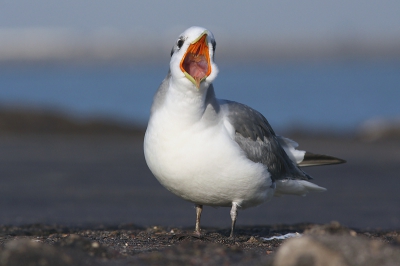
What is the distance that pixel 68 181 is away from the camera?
12.2 m

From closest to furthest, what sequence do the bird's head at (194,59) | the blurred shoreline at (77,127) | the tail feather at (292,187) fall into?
the bird's head at (194,59) < the tail feather at (292,187) < the blurred shoreline at (77,127)

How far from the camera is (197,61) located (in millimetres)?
6098

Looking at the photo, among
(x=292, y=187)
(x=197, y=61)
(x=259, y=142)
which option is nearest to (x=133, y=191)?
(x=292, y=187)

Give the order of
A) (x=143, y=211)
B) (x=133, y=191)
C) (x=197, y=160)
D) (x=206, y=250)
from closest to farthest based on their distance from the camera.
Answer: (x=206, y=250)
(x=197, y=160)
(x=143, y=211)
(x=133, y=191)

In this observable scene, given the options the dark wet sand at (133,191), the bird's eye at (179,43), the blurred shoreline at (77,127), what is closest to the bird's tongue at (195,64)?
the bird's eye at (179,43)

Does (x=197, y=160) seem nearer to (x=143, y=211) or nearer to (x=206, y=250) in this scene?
(x=206, y=250)

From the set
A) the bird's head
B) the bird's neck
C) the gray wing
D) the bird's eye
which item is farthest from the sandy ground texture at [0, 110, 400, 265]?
the bird's eye

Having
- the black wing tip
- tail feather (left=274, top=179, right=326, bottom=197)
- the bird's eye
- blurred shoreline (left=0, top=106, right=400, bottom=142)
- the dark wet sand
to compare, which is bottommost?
the dark wet sand

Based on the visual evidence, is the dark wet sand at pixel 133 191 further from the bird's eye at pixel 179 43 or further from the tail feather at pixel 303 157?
the bird's eye at pixel 179 43

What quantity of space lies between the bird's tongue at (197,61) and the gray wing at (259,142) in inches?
26.0

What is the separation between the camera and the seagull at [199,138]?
19.6 ft

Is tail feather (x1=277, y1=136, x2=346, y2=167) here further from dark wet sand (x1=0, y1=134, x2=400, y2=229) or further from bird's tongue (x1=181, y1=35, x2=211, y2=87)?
bird's tongue (x1=181, y1=35, x2=211, y2=87)

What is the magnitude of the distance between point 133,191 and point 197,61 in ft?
19.0

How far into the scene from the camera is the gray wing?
258 inches
